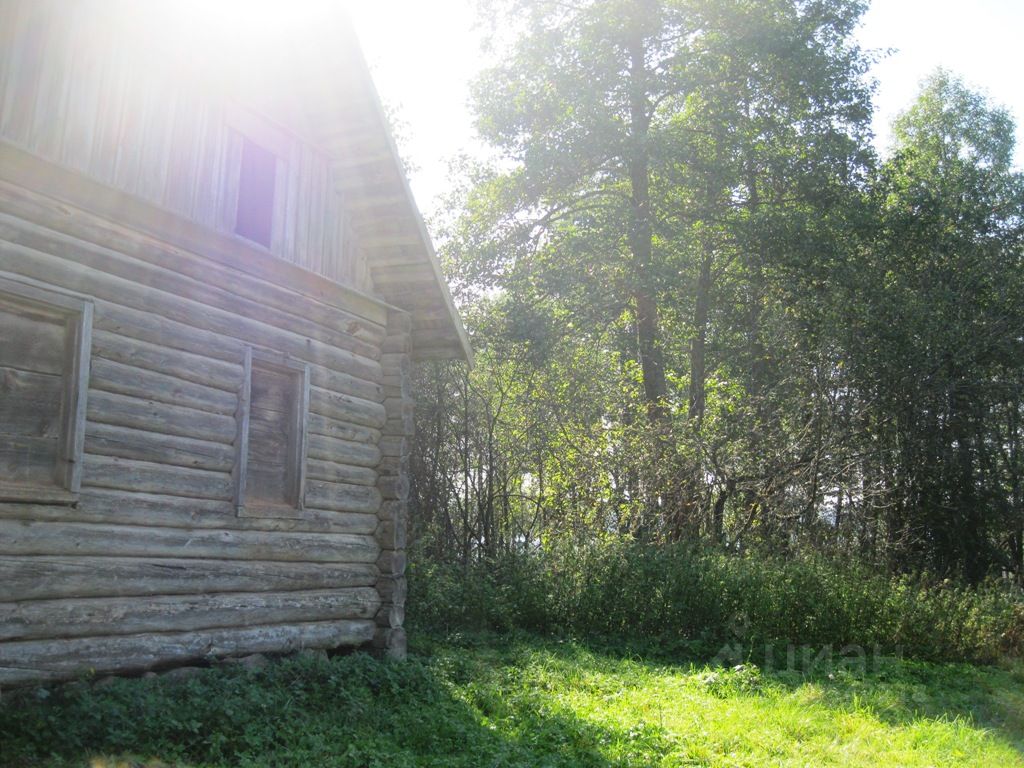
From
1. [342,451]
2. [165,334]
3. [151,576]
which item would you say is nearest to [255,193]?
[165,334]

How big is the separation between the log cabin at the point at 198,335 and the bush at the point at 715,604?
4.47 metres

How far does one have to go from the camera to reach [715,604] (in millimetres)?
13625

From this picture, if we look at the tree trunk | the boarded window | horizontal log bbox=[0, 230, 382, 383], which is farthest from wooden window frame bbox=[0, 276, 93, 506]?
the tree trunk

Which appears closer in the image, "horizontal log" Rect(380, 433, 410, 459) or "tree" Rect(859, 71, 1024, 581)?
"horizontal log" Rect(380, 433, 410, 459)

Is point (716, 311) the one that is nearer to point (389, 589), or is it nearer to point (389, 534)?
point (389, 534)

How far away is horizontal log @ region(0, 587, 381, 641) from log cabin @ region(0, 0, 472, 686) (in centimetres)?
2

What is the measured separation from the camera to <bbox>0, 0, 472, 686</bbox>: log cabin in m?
6.97

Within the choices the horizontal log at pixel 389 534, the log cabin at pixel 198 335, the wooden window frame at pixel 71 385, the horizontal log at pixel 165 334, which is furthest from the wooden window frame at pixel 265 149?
the horizontal log at pixel 389 534

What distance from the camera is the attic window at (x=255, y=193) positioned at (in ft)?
30.4

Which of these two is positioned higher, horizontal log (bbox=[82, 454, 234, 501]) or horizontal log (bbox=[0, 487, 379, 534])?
horizontal log (bbox=[82, 454, 234, 501])

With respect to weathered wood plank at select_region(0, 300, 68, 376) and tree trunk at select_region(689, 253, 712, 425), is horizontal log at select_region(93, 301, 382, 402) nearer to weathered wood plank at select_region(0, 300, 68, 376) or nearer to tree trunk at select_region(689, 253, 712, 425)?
weathered wood plank at select_region(0, 300, 68, 376)

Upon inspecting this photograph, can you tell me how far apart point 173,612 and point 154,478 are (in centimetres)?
115

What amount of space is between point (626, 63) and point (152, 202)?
15.4 m

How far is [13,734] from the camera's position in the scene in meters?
5.98
